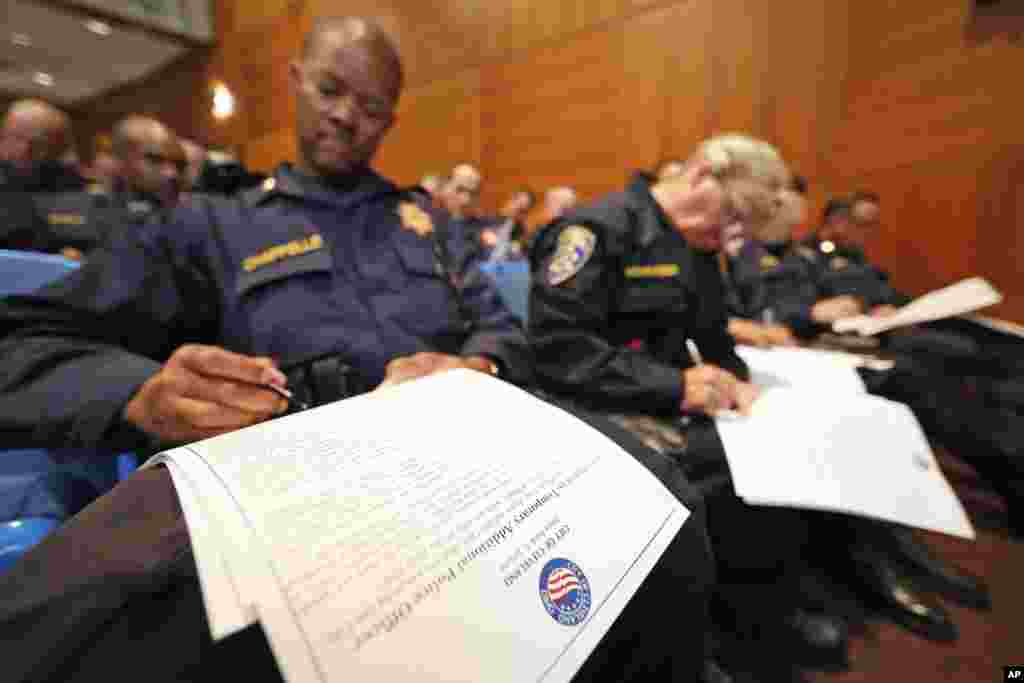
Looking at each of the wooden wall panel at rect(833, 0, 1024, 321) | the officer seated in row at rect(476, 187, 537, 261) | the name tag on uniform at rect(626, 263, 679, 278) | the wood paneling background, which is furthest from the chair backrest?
the wooden wall panel at rect(833, 0, 1024, 321)

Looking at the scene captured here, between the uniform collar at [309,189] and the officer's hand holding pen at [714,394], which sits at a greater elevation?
the uniform collar at [309,189]

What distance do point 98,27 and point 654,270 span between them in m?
5.07

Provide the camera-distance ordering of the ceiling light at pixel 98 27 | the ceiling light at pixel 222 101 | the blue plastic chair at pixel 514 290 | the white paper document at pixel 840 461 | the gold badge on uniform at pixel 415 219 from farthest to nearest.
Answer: the ceiling light at pixel 222 101, the ceiling light at pixel 98 27, the blue plastic chair at pixel 514 290, the gold badge on uniform at pixel 415 219, the white paper document at pixel 840 461

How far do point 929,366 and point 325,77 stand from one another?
4.20 feet

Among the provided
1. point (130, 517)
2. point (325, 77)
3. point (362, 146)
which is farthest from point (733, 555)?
point (325, 77)

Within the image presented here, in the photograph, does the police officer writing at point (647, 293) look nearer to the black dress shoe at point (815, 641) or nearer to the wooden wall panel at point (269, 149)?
the black dress shoe at point (815, 641)

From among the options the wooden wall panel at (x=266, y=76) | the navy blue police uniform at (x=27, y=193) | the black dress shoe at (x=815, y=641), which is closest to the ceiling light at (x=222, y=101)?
the wooden wall panel at (x=266, y=76)

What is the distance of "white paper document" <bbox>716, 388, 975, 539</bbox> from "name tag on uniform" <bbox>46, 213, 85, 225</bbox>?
214 centimetres

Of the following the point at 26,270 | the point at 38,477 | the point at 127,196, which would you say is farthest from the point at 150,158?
the point at 38,477

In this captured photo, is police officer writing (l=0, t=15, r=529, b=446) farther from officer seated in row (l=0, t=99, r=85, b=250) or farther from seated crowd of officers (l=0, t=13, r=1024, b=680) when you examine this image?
officer seated in row (l=0, t=99, r=85, b=250)

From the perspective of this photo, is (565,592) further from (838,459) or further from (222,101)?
(222,101)

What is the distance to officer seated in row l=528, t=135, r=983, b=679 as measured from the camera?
0.61 m

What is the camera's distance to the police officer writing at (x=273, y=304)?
35 centimetres

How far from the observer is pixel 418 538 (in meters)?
0.18
